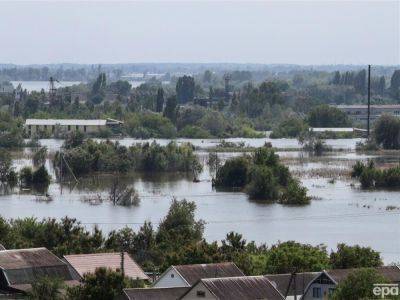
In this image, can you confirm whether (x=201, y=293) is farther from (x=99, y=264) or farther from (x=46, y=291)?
(x=99, y=264)

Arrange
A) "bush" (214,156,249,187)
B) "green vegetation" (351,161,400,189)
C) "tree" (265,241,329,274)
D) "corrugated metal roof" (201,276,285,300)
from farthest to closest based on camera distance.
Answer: "green vegetation" (351,161,400,189) < "bush" (214,156,249,187) < "tree" (265,241,329,274) < "corrugated metal roof" (201,276,285,300)

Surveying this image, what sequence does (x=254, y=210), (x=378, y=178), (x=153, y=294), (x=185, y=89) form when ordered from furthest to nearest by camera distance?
(x=185, y=89) → (x=378, y=178) → (x=254, y=210) → (x=153, y=294)

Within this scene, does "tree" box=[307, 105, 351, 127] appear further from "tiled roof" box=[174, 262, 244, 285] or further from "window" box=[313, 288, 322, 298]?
"window" box=[313, 288, 322, 298]

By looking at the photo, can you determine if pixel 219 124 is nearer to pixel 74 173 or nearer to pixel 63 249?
pixel 74 173

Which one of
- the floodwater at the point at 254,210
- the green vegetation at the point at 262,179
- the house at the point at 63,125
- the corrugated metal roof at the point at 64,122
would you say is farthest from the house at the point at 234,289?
the corrugated metal roof at the point at 64,122

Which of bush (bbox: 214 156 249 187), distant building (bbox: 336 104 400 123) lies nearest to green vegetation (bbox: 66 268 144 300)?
bush (bbox: 214 156 249 187)

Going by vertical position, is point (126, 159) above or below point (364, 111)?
above

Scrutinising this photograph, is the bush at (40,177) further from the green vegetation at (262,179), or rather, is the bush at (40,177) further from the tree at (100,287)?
the tree at (100,287)

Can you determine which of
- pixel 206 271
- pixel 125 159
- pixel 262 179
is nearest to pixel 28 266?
pixel 206 271
